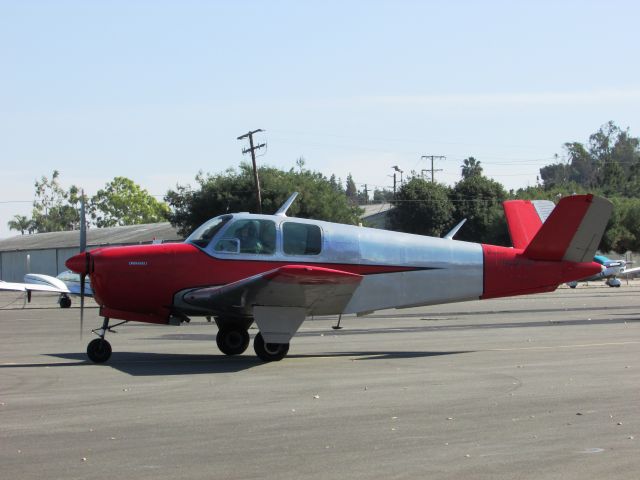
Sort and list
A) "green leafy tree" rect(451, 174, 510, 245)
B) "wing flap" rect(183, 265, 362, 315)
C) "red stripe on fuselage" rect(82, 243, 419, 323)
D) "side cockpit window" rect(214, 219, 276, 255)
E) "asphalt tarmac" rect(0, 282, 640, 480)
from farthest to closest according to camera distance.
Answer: "green leafy tree" rect(451, 174, 510, 245) → "side cockpit window" rect(214, 219, 276, 255) → "red stripe on fuselage" rect(82, 243, 419, 323) → "wing flap" rect(183, 265, 362, 315) → "asphalt tarmac" rect(0, 282, 640, 480)

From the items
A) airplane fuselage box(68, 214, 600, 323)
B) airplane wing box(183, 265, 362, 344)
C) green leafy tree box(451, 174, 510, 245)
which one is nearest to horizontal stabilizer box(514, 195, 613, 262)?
airplane fuselage box(68, 214, 600, 323)

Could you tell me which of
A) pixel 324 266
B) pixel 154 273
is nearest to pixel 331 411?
pixel 324 266

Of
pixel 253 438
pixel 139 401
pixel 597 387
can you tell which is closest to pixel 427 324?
pixel 597 387

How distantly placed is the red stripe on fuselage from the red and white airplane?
16 mm

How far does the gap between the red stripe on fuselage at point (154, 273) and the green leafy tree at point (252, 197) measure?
40.9m

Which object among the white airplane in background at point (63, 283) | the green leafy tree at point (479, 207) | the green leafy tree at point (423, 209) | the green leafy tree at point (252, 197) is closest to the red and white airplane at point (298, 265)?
the white airplane in background at point (63, 283)

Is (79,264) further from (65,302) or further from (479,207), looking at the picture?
(479,207)

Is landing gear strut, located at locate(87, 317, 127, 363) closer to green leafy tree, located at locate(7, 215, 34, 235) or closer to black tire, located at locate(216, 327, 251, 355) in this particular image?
black tire, located at locate(216, 327, 251, 355)

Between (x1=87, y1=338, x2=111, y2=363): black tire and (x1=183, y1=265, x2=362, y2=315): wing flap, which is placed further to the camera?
(x1=87, y1=338, x2=111, y2=363): black tire

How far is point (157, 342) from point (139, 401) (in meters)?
8.55

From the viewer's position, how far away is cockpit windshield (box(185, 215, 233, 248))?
14383mm

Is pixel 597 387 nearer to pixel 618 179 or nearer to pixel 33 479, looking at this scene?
pixel 33 479

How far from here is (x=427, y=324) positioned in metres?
23.0

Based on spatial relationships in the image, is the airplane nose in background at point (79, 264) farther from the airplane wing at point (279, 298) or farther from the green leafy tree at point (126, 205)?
the green leafy tree at point (126, 205)
